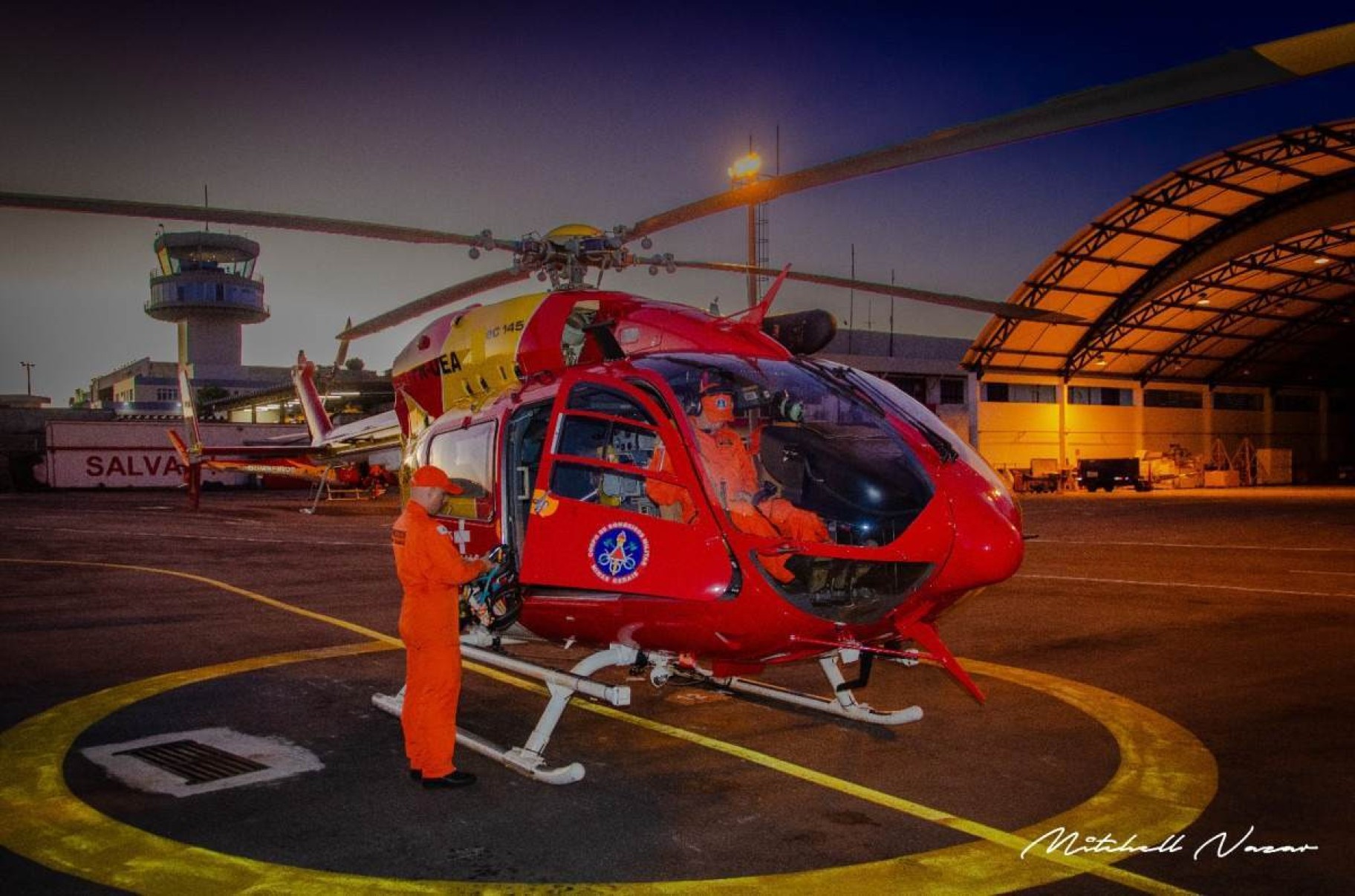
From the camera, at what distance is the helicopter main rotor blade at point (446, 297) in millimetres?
9211

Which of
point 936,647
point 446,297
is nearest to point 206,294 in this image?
point 446,297

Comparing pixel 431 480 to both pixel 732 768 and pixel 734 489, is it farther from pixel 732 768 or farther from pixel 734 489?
pixel 732 768

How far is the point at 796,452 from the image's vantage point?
646 centimetres

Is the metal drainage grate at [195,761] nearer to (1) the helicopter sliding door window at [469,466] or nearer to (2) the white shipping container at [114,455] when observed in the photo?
(1) the helicopter sliding door window at [469,466]

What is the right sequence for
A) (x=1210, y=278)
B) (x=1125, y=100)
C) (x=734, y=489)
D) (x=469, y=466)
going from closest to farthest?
(x=1125, y=100), (x=734, y=489), (x=469, y=466), (x=1210, y=278)

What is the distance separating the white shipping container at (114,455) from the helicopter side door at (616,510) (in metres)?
46.8

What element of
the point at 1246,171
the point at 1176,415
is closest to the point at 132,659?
the point at 1246,171

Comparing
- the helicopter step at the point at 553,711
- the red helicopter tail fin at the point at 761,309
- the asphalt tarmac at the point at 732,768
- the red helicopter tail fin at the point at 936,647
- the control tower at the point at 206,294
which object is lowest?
the asphalt tarmac at the point at 732,768

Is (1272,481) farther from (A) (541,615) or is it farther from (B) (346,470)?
(A) (541,615)

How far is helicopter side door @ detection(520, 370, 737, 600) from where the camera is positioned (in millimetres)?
5512

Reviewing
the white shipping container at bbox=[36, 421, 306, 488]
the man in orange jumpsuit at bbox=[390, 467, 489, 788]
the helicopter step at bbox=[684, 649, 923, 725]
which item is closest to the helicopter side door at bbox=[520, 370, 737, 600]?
the man in orange jumpsuit at bbox=[390, 467, 489, 788]

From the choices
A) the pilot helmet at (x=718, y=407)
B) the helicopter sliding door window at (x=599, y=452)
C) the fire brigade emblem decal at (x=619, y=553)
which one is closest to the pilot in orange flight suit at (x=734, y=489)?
the pilot helmet at (x=718, y=407)

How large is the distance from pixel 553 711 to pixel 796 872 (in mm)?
1998

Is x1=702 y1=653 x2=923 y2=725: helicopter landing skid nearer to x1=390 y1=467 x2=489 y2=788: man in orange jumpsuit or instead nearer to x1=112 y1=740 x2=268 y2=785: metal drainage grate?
x1=390 y1=467 x2=489 y2=788: man in orange jumpsuit
